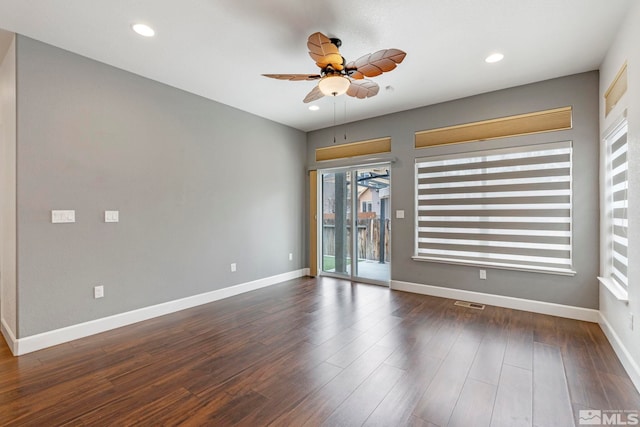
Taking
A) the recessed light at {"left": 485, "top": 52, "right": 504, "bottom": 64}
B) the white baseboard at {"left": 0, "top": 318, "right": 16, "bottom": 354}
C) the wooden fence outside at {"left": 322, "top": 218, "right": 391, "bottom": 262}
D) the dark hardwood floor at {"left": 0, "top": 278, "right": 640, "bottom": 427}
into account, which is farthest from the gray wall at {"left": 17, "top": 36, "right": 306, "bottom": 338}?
the recessed light at {"left": 485, "top": 52, "right": 504, "bottom": 64}

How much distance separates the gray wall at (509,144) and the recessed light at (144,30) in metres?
3.47

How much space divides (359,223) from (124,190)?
3.69 meters

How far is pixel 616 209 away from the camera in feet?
9.48

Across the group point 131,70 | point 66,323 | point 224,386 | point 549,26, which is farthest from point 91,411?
point 549,26

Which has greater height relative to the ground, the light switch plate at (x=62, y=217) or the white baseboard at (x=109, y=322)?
Answer: the light switch plate at (x=62, y=217)

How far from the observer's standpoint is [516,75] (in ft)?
11.5

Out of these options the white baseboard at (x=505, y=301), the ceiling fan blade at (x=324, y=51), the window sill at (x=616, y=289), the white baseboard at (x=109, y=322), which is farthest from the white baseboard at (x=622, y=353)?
the white baseboard at (x=109, y=322)

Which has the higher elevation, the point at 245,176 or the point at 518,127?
the point at 518,127

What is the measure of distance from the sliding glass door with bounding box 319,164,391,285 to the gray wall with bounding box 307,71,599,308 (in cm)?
38

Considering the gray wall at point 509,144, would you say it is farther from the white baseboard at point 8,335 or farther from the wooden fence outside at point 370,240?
the white baseboard at point 8,335

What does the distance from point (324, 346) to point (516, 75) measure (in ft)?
12.5

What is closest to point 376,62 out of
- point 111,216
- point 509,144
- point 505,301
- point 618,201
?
point 509,144

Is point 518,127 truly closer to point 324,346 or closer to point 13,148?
point 324,346

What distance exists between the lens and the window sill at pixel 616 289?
2.47 m
